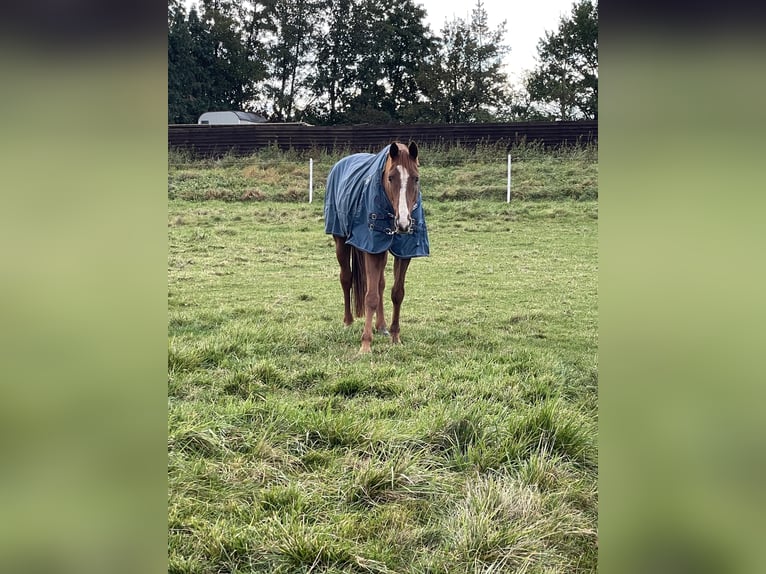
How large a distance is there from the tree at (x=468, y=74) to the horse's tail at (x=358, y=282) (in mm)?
5202

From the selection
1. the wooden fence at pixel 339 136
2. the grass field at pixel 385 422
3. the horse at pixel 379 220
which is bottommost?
the grass field at pixel 385 422

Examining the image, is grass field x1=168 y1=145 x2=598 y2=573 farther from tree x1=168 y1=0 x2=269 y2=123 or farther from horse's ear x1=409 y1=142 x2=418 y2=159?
tree x1=168 y1=0 x2=269 y2=123

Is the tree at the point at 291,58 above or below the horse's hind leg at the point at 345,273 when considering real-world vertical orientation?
above

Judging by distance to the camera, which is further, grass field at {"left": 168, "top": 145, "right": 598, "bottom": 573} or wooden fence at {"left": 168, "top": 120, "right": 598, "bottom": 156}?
wooden fence at {"left": 168, "top": 120, "right": 598, "bottom": 156}

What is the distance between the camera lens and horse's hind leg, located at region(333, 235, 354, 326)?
4.34 metres

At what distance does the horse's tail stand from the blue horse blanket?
501mm

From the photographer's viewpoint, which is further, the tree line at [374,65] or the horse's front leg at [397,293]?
the tree line at [374,65]

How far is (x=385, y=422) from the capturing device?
2123 millimetres

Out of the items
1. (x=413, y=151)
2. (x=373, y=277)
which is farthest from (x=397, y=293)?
(x=413, y=151)

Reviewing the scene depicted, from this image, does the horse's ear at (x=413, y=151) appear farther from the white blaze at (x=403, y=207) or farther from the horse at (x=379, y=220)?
the white blaze at (x=403, y=207)

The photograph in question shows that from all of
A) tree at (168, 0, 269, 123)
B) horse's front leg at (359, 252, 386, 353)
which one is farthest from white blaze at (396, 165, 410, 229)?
tree at (168, 0, 269, 123)

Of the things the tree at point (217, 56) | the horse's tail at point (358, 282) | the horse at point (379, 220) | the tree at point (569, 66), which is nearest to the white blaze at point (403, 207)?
the horse at point (379, 220)

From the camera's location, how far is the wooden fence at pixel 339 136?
9.70 metres
